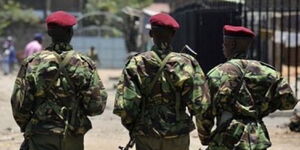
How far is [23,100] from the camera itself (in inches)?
229

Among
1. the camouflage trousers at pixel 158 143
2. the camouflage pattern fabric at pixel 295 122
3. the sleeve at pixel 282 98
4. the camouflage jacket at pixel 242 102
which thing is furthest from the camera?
the camouflage pattern fabric at pixel 295 122

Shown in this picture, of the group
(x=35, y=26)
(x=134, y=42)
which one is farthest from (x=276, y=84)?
(x=35, y=26)

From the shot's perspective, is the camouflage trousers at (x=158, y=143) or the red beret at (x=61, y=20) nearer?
the camouflage trousers at (x=158, y=143)

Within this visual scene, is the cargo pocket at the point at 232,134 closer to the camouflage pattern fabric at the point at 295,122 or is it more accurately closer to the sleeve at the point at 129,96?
the sleeve at the point at 129,96

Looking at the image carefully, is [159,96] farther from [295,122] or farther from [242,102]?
[295,122]

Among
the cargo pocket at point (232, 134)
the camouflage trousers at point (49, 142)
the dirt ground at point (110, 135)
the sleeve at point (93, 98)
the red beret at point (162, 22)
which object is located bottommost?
the dirt ground at point (110, 135)

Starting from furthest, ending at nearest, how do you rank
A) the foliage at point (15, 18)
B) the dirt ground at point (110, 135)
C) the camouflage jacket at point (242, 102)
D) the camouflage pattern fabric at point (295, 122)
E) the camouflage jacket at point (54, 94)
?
1. the foliage at point (15, 18)
2. the camouflage pattern fabric at point (295, 122)
3. the dirt ground at point (110, 135)
4. the camouflage jacket at point (54, 94)
5. the camouflage jacket at point (242, 102)

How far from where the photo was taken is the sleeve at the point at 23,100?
5820mm

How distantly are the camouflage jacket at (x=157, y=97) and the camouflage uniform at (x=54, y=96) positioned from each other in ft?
1.16

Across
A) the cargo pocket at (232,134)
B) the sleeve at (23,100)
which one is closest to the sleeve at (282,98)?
the cargo pocket at (232,134)

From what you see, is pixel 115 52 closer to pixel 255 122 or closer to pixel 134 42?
pixel 134 42

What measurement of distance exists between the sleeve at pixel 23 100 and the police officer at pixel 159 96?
69 centimetres

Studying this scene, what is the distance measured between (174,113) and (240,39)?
725 millimetres

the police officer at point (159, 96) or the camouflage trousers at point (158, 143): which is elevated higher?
the police officer at point (159, 96)
